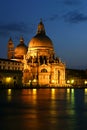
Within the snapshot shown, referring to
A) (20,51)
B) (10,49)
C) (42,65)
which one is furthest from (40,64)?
(10,49)

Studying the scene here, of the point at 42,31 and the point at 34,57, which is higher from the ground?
the point at 42,31

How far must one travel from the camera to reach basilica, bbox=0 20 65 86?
12688 centimetres

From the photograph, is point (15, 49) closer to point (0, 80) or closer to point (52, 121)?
point (0, 80)

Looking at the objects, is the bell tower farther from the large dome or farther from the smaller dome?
the large dome

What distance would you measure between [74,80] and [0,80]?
56.3 metres

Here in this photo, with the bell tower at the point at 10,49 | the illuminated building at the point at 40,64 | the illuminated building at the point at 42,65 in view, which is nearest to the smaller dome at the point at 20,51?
the illuminated building at the point at 40,64

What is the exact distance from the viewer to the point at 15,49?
483 ft

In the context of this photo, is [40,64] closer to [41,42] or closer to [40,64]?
[40,64]

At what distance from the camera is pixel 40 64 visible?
422ft

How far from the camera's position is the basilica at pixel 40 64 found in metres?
127

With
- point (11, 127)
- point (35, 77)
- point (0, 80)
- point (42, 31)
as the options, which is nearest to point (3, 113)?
point (11, 127)

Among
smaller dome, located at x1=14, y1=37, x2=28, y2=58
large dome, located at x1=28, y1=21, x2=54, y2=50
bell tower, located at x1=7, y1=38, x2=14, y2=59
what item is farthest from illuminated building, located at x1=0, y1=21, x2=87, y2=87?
bell tower, located at x1=7, y1=38, x2=14, y2=59

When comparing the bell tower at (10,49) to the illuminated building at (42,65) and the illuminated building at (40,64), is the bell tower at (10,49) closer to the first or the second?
the illuminated building at (40,64)

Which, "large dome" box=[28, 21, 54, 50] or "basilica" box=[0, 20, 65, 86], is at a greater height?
"large dome" box=[28, 21, 54, 50]
